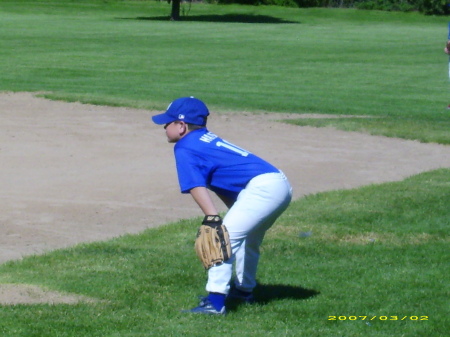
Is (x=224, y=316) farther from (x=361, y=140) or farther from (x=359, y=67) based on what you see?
(x=359, y=67)

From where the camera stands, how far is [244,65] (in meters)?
30.5

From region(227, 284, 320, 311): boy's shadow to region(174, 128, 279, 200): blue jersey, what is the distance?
934mm

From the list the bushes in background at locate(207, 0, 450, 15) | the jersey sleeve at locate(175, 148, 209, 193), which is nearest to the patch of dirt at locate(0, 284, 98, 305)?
the jersey sleeve at locate(175, 148, 209, 193)

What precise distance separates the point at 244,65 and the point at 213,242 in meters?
25.0

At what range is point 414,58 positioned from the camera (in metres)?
34.8

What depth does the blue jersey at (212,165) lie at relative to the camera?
5938mm

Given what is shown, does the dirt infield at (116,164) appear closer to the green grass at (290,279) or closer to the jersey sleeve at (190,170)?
the green grass at (290,279)

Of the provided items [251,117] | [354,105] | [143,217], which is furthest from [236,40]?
[143,217]

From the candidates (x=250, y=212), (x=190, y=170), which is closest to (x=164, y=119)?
(x=190, y=170)

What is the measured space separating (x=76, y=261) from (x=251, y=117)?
408 inches

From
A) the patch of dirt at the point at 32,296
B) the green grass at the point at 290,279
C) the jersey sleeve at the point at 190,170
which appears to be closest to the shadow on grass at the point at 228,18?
the green grass at the point at 290,279

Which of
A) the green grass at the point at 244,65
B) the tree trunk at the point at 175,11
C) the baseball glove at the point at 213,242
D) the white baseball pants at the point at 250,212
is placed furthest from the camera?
the tree trunk at the point at 175,11

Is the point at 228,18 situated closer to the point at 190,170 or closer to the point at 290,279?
the point at 290,279

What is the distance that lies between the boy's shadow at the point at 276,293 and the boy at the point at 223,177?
1.77 feet
